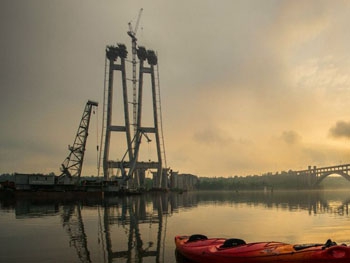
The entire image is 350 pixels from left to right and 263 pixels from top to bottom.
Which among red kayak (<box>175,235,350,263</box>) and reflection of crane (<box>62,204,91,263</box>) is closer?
red kayak (<box>175,235,350,263</box>)

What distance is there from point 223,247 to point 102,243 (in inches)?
360

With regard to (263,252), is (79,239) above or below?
below

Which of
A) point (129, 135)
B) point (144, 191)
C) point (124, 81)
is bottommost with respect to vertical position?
point (144, 191)

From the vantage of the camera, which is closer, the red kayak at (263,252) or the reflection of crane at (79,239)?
the red kayak at (263,252)

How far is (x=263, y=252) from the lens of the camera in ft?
48.5

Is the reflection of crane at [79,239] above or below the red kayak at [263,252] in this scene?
below

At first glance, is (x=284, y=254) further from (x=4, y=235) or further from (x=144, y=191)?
(x=144, y=191)

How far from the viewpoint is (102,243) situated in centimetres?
2242

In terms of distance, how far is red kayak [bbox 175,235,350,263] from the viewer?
44.9ft

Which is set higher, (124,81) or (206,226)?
(124,81)

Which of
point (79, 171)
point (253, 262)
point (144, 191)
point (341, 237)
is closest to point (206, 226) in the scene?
point (341, 237)

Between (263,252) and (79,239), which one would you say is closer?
(263,252)

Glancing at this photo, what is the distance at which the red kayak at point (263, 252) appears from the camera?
13.7m

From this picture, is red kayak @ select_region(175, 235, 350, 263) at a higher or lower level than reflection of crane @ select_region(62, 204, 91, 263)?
higher
